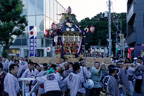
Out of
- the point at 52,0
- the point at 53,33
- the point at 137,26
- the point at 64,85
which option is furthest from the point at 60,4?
the point at 64,85

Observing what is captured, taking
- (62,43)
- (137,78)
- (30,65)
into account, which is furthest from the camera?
(62,43)

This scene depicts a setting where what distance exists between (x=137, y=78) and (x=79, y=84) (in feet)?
17.2

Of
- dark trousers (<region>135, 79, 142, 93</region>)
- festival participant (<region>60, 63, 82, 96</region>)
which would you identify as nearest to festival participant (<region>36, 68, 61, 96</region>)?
festival participant (<region>60, 63, 82, 96</region>)

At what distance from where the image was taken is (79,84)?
17.9ft

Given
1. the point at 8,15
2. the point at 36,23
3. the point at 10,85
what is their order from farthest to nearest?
the point at 36,23 → the point at 8,15 → the point at 10,85

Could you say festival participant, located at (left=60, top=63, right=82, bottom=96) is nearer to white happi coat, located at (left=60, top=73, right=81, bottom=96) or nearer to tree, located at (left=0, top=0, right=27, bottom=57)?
white happi coat, located at (left=60, top=73, right=81, bottom=96)

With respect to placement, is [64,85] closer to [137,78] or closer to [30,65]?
[30,65]

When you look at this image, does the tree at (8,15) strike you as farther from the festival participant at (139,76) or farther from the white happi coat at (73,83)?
the white happi coat at (73,83)

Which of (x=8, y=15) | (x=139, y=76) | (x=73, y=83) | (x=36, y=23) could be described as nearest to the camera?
(x=73, y=83)

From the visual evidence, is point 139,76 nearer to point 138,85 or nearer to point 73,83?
point 138,85

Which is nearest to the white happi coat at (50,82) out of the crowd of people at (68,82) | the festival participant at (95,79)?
the crowd of people at (68,82)

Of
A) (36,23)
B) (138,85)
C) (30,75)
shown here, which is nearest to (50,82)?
(30,75)

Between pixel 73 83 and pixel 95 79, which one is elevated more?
pixel 73 83

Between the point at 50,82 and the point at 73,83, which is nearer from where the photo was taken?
the point at 50,82
